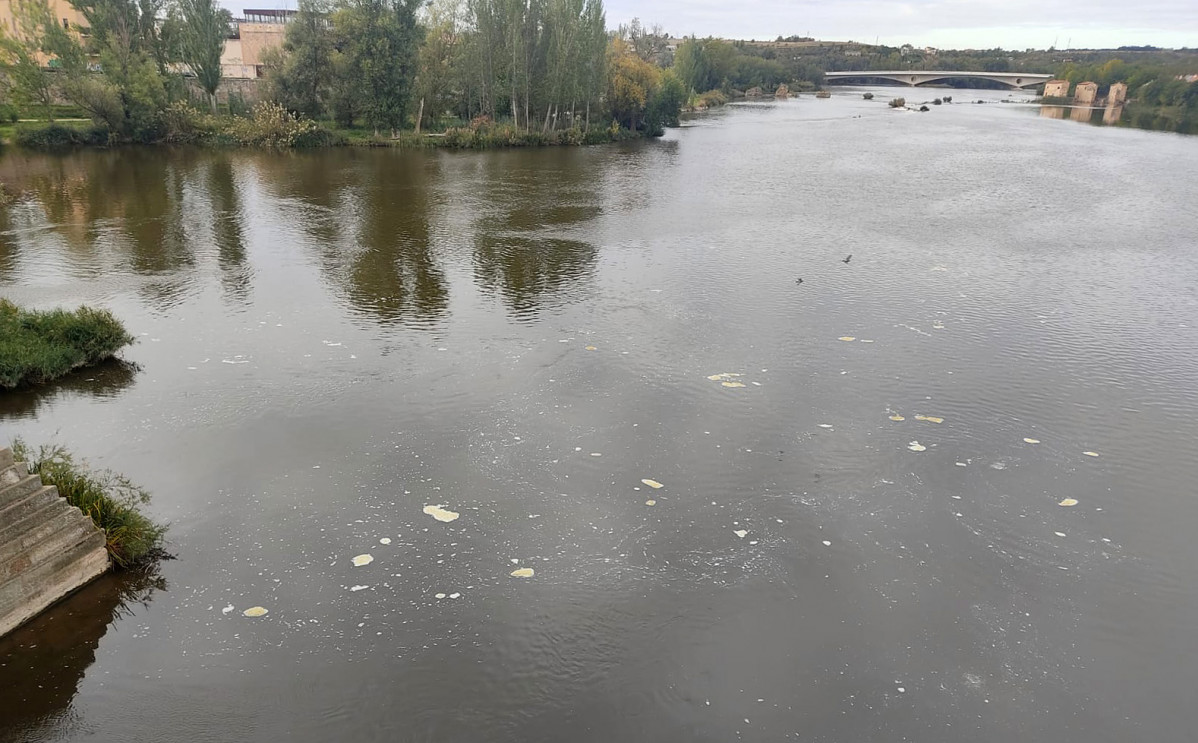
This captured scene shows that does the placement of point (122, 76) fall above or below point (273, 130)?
above

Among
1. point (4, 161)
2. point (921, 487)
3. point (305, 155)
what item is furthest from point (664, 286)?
point (4, 161)

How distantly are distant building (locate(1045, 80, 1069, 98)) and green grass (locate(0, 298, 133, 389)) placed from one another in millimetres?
149833

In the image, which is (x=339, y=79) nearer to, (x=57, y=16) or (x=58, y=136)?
(x=58, y=136)

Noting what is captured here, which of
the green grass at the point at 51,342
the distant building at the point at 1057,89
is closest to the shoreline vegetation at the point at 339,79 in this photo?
the green grass at the point at 51,342

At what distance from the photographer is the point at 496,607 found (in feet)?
30.5

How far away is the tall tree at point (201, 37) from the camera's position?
168 ft

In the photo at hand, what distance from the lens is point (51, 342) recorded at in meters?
15.1

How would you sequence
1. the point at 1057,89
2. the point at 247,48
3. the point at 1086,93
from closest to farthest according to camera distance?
the point at 247,48 < the point at 1086,93 < the point at 1057,89

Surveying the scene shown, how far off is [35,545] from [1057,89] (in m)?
155

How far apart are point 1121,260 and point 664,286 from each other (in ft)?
53.9

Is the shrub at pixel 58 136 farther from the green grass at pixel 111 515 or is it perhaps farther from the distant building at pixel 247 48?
the green grass at pixel 111 515

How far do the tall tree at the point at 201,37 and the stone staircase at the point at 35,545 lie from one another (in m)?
53.1

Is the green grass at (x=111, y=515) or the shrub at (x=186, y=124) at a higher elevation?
the shrub at (x=186, y=124)

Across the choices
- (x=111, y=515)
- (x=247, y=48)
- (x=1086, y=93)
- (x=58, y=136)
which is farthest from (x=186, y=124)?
(x=1086, y=93)
